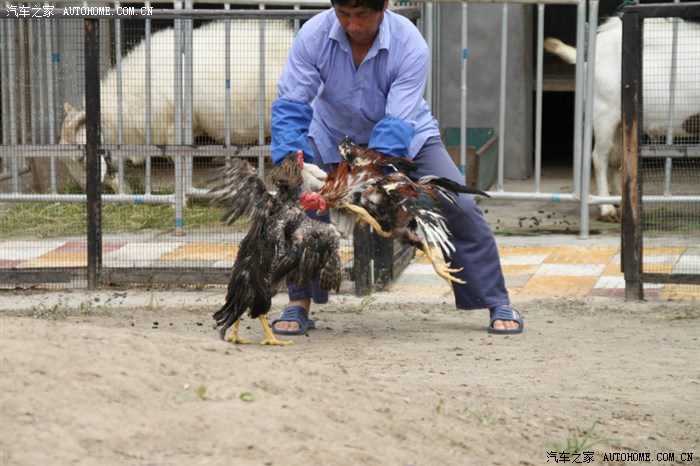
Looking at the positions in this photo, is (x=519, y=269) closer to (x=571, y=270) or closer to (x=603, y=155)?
(x=571, y=270)

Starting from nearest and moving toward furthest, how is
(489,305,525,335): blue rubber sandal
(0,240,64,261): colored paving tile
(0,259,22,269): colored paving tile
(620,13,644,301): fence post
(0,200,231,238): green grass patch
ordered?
(489,305,525,335): blue rubber sandal
(620,13,644,301): fence post
(0,259,22,269): colored paving tile
(0,240,64,261): colored paving tile
(0,200,231,238): green grass patch

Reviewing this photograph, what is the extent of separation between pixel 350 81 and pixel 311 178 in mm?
678

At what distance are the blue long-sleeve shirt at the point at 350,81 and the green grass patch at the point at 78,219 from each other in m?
2.83

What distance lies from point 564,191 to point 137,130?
4.18 meters

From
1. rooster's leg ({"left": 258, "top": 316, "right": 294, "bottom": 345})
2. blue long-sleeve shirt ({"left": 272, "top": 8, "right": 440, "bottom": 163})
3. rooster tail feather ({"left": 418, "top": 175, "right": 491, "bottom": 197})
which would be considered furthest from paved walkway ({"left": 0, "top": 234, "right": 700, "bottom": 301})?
blue long-sleeve shirt ({"left": 272, "top": 8, "right": 440, "bottom": 163})

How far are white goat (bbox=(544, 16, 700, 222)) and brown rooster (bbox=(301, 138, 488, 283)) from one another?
3.35m

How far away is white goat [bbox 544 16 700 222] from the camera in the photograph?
857 centimetres

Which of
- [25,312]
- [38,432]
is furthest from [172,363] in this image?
[25,312]

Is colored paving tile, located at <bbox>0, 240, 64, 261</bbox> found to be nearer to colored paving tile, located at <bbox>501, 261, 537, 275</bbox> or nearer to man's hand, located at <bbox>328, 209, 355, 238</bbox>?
colored paving tile, located at <bbox>501, 261, 537, 275</bbox>

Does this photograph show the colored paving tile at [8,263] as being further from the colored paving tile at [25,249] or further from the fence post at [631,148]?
the fence post at [631,148]

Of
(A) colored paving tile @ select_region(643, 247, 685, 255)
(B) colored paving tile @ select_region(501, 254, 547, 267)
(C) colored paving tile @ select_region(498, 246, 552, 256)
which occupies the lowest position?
(B) colored paving tile @ select_region(501, 254, 547, 267)

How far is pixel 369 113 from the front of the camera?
5996mm

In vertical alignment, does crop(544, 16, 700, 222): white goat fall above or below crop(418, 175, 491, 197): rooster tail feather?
above

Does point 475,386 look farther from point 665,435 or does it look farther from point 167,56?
point 167,56
